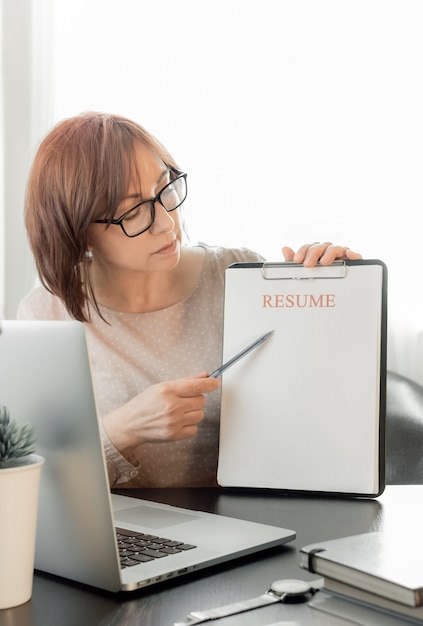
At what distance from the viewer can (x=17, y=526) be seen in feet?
2.48

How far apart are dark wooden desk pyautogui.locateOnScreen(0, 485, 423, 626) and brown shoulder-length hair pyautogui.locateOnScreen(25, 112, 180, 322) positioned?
55cm

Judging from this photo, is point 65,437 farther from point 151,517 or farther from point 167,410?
point 167,410

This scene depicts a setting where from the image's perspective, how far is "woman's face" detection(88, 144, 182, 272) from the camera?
1.43 metres

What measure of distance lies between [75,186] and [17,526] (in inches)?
31.7

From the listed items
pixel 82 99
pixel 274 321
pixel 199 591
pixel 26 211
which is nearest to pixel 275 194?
pixel 82 99

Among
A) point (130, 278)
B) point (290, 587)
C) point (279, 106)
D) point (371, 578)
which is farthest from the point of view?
point (279, 106)

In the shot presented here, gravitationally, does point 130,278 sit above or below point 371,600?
above

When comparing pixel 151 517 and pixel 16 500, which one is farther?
pixel 151 517

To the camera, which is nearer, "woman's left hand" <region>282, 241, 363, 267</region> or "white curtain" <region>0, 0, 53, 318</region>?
"woman's left hand" <region>282, 241, 363, 267</region>

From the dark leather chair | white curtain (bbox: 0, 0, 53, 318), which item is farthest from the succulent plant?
white curtain (bbox: 0, 0, 53, 318)

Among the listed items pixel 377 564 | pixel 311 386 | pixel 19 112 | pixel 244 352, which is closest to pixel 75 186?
pixel 244 352

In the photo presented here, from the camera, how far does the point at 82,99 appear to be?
257 cm

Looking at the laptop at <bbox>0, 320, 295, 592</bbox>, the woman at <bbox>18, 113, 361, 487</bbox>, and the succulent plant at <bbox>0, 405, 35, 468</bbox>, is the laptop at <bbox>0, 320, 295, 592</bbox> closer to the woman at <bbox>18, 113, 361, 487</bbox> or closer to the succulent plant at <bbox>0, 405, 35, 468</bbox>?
the succulent plant at <bbox>0, 405, 35, 468</bbox>

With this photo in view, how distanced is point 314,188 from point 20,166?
0.86 metres
